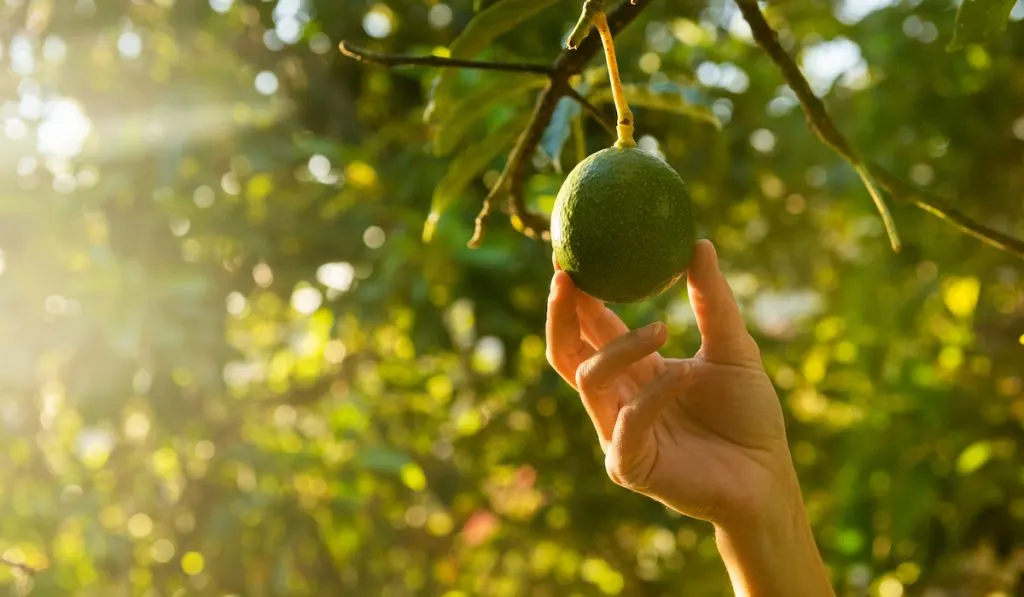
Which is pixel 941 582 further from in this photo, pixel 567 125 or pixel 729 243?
pixel 567 125

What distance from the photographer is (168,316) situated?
1.51 metres

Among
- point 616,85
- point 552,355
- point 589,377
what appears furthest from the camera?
point 552,355

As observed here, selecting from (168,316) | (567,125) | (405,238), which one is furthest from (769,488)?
(168,316)

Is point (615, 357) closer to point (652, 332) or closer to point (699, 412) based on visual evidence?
point (652, 332)

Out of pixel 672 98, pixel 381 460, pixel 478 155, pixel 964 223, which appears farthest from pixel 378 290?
pixel 964 223

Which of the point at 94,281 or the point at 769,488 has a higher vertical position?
the point at 769,488

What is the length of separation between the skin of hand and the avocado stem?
144mm

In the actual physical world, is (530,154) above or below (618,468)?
above

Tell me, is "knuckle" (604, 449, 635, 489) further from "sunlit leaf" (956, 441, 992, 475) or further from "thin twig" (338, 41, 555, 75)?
"sunlit leaf" (956, 441, 992, 475)

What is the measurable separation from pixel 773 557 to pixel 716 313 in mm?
274

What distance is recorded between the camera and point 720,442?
3.25ft

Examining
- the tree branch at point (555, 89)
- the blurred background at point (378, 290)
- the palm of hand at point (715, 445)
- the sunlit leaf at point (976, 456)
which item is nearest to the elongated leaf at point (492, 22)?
the tree branch at point (555, 89)

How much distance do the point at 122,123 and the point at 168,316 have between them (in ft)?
1.59

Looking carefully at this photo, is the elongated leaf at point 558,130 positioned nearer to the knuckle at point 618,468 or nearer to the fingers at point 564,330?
the fingers at point 564,330
